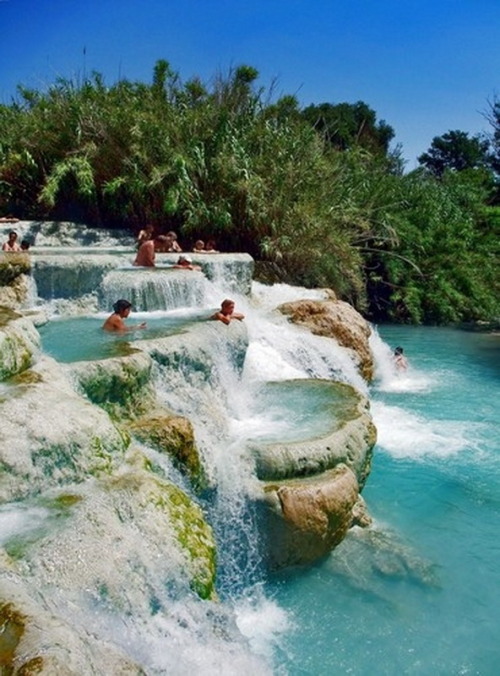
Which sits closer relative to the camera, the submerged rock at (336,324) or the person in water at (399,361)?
the submerged rock at (336,324)

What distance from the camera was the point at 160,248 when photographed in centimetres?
1350

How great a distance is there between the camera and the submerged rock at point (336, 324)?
1082 cm

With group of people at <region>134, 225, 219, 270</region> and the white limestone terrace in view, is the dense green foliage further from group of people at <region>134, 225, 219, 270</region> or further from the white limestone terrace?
the white limestone terrace

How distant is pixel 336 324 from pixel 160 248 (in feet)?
15.2

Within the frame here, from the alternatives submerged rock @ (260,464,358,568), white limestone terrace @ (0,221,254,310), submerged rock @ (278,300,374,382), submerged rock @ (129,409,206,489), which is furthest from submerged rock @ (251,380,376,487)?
white limestone terrace @ (0,221,254,310)

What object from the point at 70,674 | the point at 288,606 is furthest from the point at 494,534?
the point at 70,674

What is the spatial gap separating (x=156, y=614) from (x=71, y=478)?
1088mm

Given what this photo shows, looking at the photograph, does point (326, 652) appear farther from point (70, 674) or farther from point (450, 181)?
point (450, 181)

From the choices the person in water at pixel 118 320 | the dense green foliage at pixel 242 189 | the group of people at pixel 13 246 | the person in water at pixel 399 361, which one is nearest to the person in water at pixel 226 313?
the person in water at pixel 118 320

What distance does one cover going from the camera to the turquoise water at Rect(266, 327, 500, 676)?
4.40 metres

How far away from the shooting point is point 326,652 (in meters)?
4.38

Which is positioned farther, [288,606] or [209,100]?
[209,100]

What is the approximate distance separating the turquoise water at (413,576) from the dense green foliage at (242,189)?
24.0 feet

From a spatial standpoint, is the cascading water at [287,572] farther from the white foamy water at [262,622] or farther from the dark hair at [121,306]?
the dark hair at [121,306]
